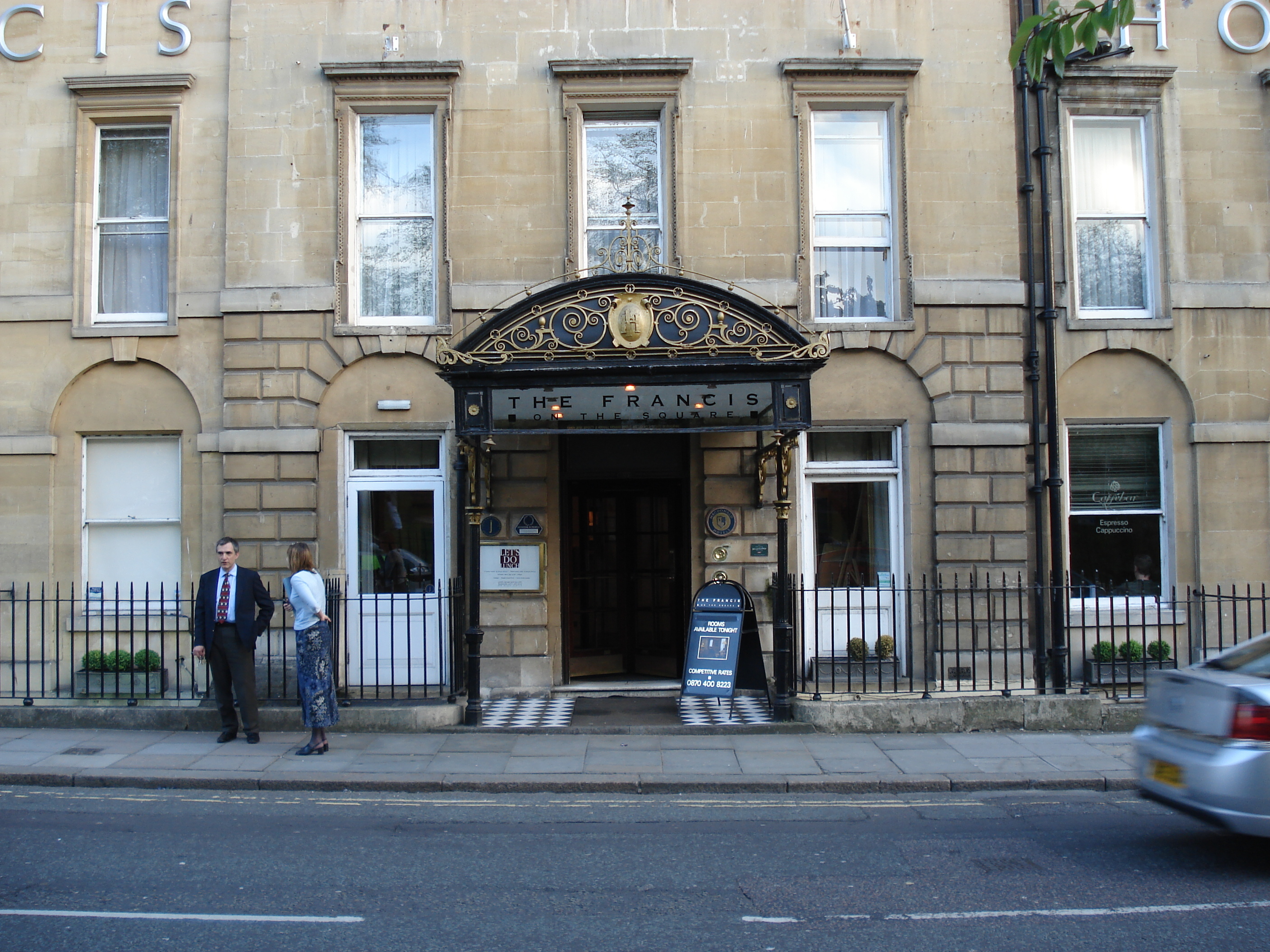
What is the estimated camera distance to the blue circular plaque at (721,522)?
11.9 m

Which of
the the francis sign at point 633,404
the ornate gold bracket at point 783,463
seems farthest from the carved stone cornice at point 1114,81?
the ornate gold bracket at point 783,463

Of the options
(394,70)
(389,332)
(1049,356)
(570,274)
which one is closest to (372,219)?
(389,332)

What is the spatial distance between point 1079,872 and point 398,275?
979 cm

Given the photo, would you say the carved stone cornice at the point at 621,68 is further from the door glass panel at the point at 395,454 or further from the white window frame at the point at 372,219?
the door glass panel at the point at 395,454

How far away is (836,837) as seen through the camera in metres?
7.01

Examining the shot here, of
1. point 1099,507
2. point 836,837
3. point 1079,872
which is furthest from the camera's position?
point 1099,507

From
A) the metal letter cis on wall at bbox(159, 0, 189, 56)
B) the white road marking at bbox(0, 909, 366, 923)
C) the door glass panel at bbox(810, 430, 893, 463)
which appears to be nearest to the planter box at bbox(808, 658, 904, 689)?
the door glass panel at bbox(810, 430, 893, 463)

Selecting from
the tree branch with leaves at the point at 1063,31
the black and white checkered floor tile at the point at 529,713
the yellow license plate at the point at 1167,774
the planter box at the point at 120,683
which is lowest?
the black and white checkered floor tile at the point at 529,713

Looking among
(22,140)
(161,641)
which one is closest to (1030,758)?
(161,641)

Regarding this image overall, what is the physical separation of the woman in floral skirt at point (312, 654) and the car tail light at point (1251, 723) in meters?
7.20

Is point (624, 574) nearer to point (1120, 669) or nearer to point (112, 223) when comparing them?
point (1120, 669)

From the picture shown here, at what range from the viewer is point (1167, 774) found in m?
6.27

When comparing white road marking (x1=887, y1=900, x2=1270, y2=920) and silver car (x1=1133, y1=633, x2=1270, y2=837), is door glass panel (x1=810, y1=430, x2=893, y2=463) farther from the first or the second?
white road marking (x1=887, y1=900, x2=1270, y2=920)

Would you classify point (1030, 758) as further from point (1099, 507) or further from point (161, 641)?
point (161, 641)
